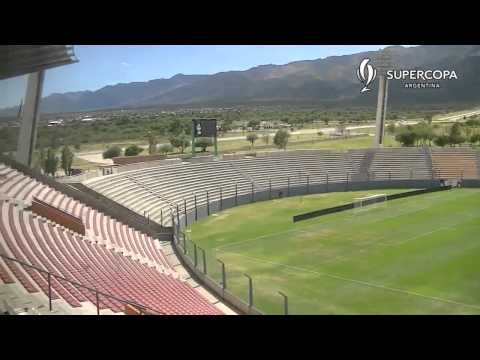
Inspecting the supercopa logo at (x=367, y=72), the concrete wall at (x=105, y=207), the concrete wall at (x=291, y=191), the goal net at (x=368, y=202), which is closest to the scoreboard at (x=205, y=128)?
the concrete wall at (x=291, y=191)

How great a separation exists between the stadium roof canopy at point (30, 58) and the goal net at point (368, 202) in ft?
55.9

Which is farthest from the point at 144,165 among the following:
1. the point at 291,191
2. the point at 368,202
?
the point at 368,202

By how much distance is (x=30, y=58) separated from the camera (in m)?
A: 20.0

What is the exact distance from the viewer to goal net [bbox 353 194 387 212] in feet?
101

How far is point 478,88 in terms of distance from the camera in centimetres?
14525

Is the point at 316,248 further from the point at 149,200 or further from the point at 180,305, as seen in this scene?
the point at 149,200

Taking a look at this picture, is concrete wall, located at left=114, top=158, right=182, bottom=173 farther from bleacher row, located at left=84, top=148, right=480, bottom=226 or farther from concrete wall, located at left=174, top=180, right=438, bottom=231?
concrete wall, located at left=174, top=180, right=438, bottom=231

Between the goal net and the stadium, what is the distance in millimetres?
145

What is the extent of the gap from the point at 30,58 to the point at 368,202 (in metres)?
20.6

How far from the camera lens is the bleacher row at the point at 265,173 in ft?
101

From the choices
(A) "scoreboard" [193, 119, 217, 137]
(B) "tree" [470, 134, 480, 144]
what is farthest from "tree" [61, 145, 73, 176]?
A: (B) "tree" [470, 134, 480, 144]
